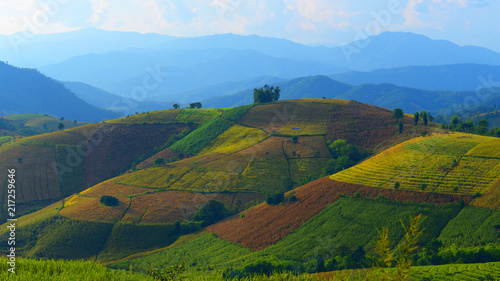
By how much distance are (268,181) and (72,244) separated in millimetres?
48915

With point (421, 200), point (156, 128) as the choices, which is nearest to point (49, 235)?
point (421, 200)

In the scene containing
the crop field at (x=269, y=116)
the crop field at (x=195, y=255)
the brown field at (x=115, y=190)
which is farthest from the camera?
the crop field at (x=269, y=116)

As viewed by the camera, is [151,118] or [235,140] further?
[151,118]

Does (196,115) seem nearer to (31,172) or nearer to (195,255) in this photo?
(31,172)

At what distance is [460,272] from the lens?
37.6 m

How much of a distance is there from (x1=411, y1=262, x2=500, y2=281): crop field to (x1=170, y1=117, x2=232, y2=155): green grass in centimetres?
9572

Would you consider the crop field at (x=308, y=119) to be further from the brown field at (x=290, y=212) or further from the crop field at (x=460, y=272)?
the crop field at (x=460, y=272)

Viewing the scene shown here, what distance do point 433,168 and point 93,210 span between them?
76346 millimetres

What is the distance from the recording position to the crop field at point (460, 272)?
35844 mm

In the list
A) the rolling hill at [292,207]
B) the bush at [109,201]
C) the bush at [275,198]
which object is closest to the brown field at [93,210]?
the rolling hill at [292,207]

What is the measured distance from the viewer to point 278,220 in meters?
66.1

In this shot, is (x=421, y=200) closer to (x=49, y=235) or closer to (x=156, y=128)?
(x=49, y=235)

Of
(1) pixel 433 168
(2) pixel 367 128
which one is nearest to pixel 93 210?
(1) pixel 433 168

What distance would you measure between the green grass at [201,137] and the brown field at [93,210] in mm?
44933
